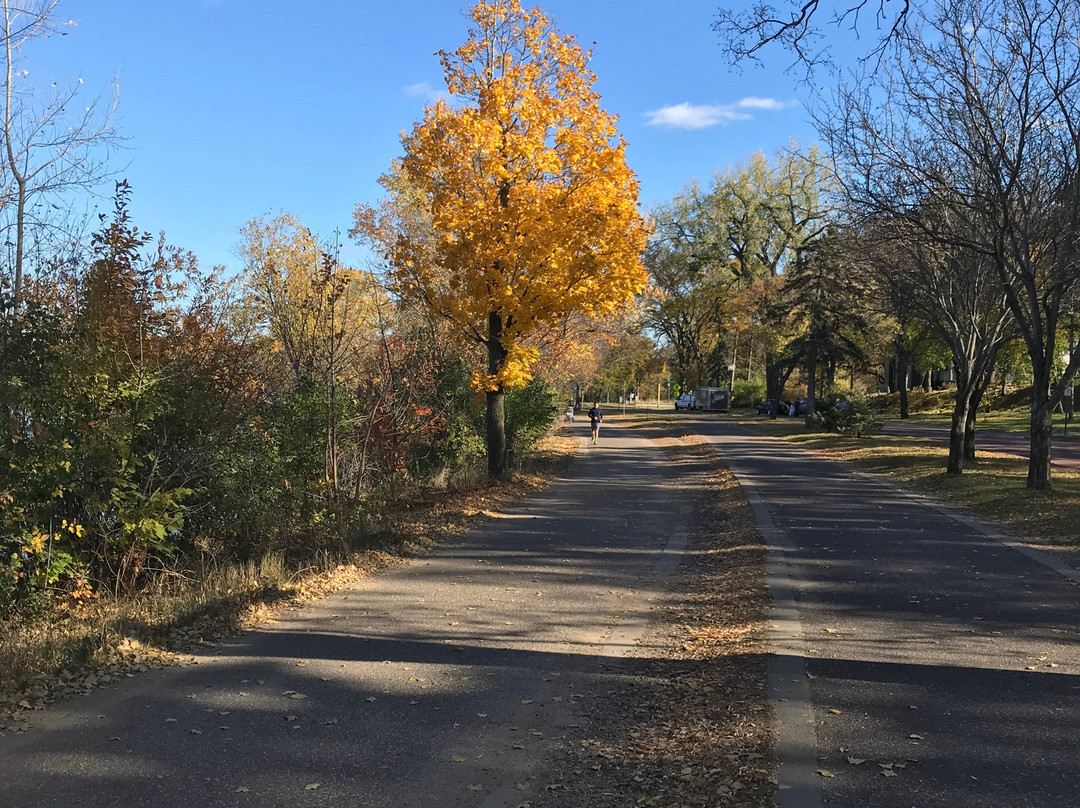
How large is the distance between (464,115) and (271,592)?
10.0m

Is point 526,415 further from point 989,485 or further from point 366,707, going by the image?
point 366,707

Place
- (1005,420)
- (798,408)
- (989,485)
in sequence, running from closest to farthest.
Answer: (989,485), (1005,420), (798,408)

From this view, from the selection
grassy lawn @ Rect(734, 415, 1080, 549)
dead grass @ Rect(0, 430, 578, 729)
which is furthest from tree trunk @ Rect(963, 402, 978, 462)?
dead grass @ Rect(0, 430, 578, 729)

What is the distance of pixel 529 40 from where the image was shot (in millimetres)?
16000

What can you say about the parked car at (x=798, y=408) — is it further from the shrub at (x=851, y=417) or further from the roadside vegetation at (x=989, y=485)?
the roadside vegetation at (x=989, y=485)

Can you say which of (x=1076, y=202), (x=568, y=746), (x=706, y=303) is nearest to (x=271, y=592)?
(x=568, y=746)

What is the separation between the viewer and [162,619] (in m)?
Result: 6.86

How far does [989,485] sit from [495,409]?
9466mm

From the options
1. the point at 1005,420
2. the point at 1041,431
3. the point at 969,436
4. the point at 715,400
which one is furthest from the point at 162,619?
the point at 715,400

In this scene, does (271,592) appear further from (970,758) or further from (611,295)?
(611,295)

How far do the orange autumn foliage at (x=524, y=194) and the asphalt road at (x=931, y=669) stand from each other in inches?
238

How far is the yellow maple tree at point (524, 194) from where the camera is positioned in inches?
601

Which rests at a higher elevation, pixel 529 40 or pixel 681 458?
pixel 529 40

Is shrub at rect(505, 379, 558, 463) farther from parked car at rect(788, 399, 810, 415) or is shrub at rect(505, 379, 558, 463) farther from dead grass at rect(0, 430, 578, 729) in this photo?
parked car at rect(788, 399, 810, 415)
